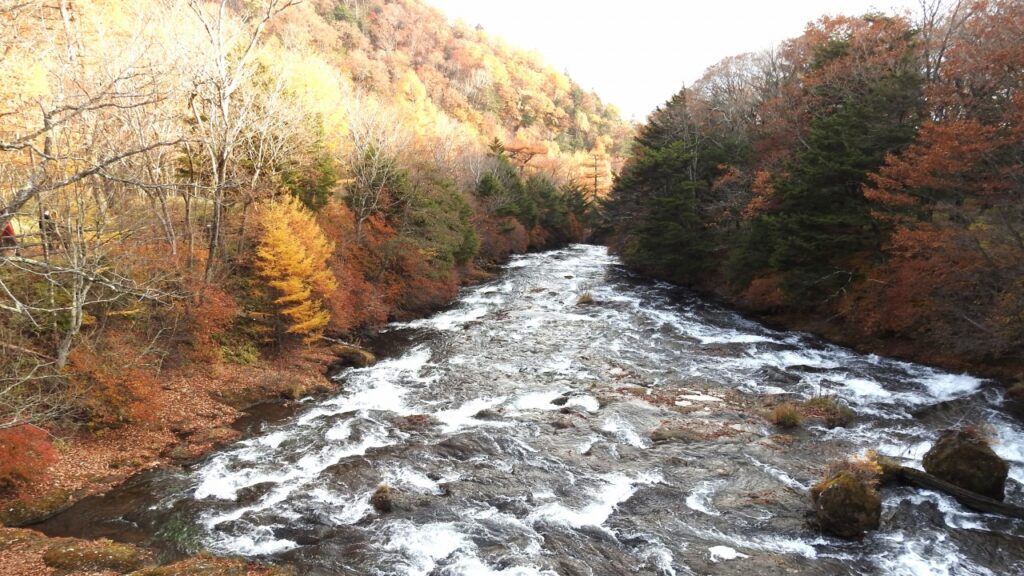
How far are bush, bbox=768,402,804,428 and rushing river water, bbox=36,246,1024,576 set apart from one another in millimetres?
324

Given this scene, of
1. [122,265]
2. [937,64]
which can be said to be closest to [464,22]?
[937,64]

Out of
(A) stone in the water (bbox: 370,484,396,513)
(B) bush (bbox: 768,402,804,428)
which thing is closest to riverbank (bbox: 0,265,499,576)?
(A) stone in the water (bbox: 370,484,396,513)

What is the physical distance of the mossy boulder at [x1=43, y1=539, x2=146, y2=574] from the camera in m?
9.01

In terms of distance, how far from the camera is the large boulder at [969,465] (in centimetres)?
1125

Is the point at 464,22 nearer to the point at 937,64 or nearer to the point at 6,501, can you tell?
the point at 937,64

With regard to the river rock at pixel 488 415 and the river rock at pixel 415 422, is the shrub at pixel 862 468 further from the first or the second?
the river rock at pixel 415 422

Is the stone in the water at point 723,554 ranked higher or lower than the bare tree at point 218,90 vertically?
lower

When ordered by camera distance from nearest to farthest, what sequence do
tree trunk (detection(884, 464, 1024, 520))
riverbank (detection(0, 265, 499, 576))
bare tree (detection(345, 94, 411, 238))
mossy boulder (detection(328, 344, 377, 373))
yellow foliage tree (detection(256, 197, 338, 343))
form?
riverbank (detection(0, 265, 499, 576)) < tree trunk (detection(884, 464, 1024, 520)) < yellow foliage tree (detection(256, 197, 338, 343)) < mossy boulder (detection(328, 344, 377, 373)) < bare tree (detection(345, 94, 411, 238))

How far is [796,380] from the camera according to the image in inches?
753

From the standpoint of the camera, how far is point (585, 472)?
13.1m

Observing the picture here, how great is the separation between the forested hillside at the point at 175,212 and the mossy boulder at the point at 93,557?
2.84 m

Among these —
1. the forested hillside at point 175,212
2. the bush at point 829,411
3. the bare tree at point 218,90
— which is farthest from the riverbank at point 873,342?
the bare tree at point 218,90

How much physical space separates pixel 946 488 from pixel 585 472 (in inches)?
305

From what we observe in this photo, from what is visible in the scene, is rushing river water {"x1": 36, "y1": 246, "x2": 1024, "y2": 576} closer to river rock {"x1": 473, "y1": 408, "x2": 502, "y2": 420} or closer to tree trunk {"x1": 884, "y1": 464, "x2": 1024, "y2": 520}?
river rock {"x1": 473, "y1": 408, "x2": 502, "y2": 420}
